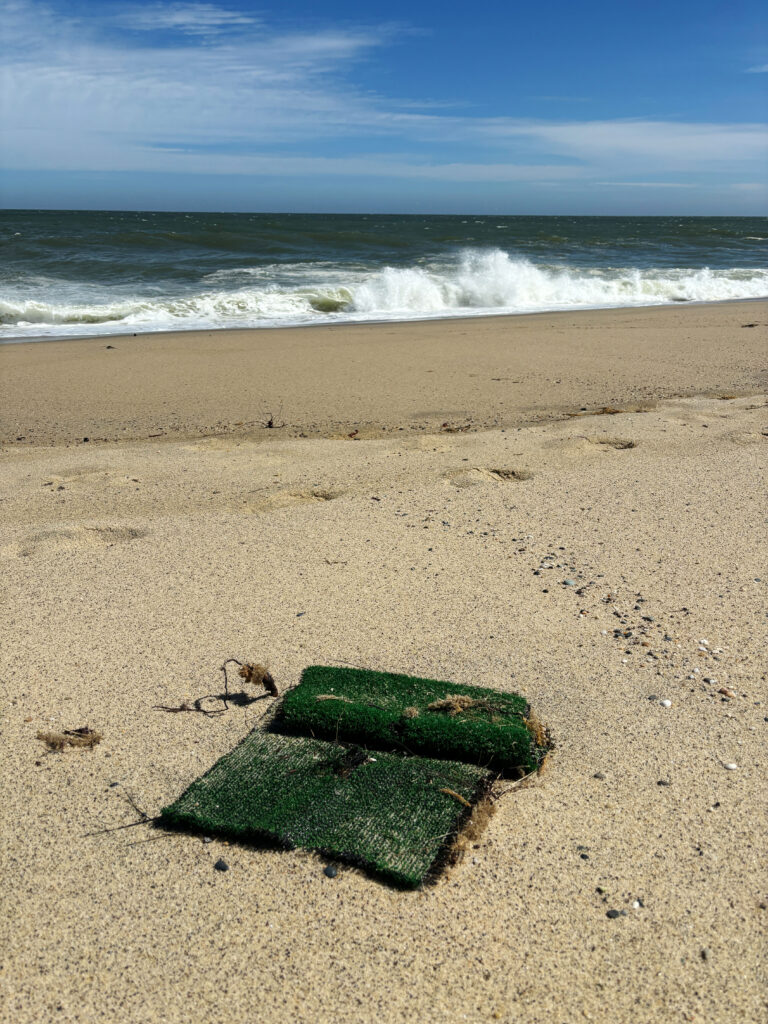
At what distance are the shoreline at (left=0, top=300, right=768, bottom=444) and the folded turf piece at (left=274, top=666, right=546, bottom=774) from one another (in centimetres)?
321

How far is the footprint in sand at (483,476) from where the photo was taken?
13.8 feet

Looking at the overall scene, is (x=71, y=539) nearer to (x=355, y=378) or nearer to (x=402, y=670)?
(x=402, y=670)

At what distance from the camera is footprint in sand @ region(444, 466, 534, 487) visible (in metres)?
4.22

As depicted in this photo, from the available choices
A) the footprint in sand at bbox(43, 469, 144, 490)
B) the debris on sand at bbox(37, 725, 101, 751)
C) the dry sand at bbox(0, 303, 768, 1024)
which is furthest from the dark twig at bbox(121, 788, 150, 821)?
the footprint in sand at bbox(43, 469, 144, 490)

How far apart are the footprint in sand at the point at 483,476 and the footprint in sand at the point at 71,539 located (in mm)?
1590

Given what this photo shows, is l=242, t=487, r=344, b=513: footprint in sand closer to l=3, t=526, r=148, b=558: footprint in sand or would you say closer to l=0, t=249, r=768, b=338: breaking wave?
l=3, t=526, r=148, b=558: footprint in sand

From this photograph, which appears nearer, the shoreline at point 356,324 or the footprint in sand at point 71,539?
the footprint in sand at point 71,539

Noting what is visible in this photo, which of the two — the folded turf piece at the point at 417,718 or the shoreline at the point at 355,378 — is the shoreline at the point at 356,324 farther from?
the folded turf piece at the point at 417,718

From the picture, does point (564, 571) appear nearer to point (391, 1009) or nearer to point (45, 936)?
point (391, 1009)

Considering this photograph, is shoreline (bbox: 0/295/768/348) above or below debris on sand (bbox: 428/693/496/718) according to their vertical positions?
above

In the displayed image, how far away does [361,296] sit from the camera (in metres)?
13.9

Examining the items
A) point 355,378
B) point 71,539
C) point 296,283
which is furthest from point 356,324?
point 71,539

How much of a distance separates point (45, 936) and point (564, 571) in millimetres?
2141

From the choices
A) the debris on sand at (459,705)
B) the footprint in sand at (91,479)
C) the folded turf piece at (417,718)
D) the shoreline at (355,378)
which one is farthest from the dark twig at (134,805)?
the shoreline at (355,378)
